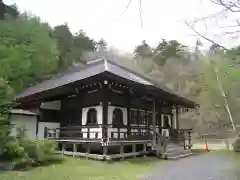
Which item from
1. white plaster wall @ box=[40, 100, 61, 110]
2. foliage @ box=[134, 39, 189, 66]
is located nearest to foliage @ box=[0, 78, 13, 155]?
white plaster wall @ box=[40, 100, 61, 110]

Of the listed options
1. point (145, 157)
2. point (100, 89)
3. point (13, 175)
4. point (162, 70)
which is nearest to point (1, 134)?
point (13, 175)

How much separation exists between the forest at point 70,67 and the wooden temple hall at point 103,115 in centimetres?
278

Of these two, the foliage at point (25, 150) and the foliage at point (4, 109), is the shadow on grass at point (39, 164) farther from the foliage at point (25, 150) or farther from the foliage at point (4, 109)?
the foliage at point (4, 109)

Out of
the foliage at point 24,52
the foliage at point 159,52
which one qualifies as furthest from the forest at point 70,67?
the foliage at point 159,52

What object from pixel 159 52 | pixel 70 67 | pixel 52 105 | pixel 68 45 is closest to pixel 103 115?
pixel 52 105

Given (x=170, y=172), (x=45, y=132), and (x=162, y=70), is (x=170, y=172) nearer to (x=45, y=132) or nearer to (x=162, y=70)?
(x=45, y=132)

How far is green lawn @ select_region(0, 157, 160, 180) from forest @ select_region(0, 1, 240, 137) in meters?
2.45

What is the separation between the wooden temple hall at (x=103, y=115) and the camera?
1278 cm

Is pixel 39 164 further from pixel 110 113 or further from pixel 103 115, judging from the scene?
pixel 110 113

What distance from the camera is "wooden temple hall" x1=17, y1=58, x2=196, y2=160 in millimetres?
12781

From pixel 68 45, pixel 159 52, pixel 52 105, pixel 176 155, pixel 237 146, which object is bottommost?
pixel 176 155

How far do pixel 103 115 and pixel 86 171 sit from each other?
13.7 feet

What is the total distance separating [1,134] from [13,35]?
15088 millimetres

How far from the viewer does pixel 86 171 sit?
9555 millimetres
